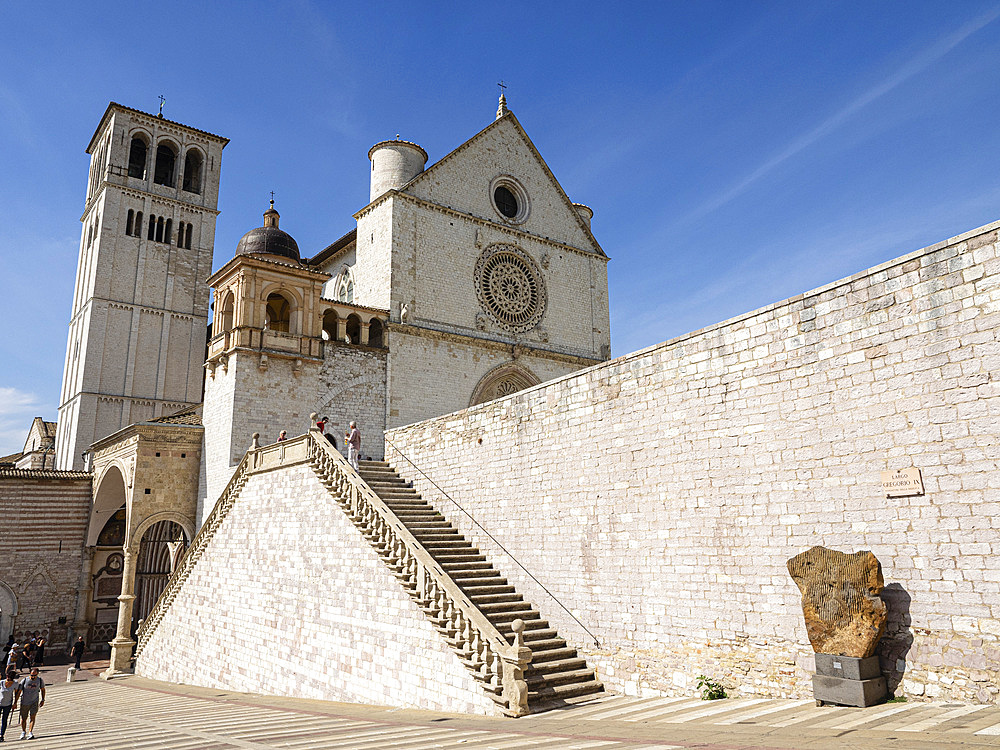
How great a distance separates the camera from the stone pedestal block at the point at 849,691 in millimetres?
6793

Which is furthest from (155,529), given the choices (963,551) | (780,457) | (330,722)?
(963,551)

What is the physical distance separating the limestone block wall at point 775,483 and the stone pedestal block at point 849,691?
0.29 metres

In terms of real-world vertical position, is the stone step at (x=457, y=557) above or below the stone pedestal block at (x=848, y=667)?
above

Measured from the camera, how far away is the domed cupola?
27281mm

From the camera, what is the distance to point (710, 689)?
866cm

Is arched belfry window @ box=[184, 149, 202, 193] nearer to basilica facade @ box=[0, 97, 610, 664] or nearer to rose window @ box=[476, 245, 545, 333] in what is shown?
basilica facade @ box=[0, 97, 610, 664]

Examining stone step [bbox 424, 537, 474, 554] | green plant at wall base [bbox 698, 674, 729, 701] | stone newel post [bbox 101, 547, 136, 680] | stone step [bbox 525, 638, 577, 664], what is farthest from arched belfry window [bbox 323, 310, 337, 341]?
green plant at wall base [bbox 698, 674, 729, 701]

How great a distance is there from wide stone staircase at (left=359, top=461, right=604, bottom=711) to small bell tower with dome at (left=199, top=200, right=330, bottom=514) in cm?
477

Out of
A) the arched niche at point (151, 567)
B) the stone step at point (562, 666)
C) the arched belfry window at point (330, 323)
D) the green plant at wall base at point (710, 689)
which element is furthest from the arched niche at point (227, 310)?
the green plant at wall base at point (710, 689)

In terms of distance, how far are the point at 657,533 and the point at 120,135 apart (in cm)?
3539

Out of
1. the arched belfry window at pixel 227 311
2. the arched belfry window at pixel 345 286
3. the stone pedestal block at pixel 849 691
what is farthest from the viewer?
the arched belfry window at pixel 345 286

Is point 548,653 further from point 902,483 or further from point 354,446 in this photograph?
point 354,446

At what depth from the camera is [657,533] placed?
9914 millimetres

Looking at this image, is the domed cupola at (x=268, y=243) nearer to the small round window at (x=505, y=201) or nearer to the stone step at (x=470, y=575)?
the small round window at (x=505, y=201)
